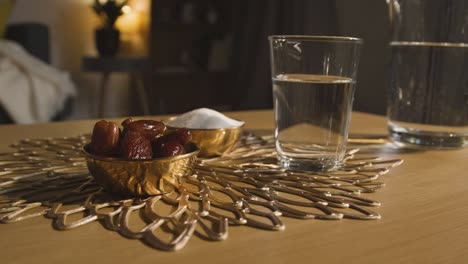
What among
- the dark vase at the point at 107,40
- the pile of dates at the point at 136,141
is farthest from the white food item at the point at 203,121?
the dark vase at the point at 107,40

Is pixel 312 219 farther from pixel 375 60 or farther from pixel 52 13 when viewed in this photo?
pixel 52 13

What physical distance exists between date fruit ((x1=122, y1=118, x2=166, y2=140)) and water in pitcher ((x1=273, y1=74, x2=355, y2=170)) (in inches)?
5.6

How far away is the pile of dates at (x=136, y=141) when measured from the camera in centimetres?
39

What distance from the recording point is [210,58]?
3.23 m

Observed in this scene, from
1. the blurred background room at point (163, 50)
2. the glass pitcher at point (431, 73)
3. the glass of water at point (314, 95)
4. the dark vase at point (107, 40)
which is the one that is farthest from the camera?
the dark vase at point (107, 40)

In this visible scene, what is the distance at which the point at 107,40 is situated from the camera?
2773mm

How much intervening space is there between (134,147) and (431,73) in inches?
18.0

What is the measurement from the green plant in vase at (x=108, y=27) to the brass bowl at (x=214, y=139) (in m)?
2.36

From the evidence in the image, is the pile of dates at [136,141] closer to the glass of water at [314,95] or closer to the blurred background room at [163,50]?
the glass of water at [314,95]

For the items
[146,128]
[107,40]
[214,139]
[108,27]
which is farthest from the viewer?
[108,27]

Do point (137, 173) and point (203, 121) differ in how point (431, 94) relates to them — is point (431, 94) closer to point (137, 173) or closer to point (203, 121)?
point (203, 121)

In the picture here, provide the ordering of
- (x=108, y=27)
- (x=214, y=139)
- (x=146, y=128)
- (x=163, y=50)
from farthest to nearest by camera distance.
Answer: (x=163, y=50) → (x=108, y=27) → (x=214, y=139) → (x=146, y=128)

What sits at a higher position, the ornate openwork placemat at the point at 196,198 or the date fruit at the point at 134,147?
the date fruit at the point at 134,147

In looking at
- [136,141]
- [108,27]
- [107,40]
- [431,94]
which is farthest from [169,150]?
[108,27]
